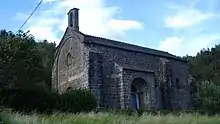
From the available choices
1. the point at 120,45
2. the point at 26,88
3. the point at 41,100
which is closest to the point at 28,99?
the point at 41,100

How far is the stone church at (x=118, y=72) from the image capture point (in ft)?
101

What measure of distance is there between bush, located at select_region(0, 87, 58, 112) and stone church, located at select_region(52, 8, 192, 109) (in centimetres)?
736

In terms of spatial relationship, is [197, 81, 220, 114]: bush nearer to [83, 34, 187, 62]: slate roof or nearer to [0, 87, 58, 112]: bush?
[83, 34, 187, 62]: slate roof

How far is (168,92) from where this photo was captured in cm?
3575

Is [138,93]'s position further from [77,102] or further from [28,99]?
[28,99]

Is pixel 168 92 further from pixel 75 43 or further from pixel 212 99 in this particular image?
pixel 75 43

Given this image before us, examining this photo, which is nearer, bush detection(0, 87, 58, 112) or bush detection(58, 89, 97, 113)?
bush detection(0, 87, 58, 112)

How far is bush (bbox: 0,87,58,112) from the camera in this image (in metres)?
21.5

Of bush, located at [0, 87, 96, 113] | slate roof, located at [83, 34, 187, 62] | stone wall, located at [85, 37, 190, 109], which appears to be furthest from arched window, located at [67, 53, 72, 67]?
bush, located at [0, 87, 96, 113]

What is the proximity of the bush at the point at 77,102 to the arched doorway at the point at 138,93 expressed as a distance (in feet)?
30.0

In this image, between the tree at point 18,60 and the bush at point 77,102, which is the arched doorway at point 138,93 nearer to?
the bush at point 77,102

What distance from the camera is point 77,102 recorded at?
23.5m

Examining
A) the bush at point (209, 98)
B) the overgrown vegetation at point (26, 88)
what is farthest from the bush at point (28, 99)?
the bush at point (209, 98)

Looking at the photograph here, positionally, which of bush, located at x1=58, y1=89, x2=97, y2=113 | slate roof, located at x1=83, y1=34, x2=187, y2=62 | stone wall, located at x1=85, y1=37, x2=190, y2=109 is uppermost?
slate roof, located at x1=83, y1=34, x2=187, y2=62
